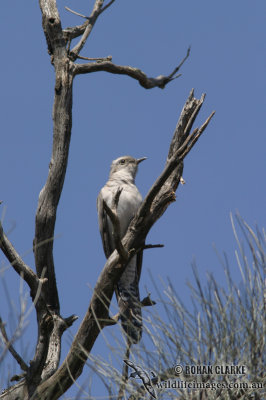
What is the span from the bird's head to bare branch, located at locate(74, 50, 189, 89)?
1939mm

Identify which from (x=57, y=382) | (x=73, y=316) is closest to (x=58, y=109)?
(x=73, y=316)

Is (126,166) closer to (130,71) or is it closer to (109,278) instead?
(130,71)

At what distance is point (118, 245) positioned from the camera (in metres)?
5.35

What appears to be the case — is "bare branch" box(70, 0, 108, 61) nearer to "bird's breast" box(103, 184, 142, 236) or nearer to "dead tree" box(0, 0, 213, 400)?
"dead tree" box(0, 0, 213, 400)

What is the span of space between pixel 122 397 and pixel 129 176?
5030 mm

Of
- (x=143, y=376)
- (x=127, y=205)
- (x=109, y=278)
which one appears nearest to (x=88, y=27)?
(x=127, y=205)

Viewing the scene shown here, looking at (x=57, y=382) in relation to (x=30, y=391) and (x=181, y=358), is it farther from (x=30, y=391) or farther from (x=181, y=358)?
(x=181, y=358)

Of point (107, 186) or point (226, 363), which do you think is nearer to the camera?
point (226, 363)

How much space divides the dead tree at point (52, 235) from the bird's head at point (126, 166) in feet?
7.32

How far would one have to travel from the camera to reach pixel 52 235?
5.93 m

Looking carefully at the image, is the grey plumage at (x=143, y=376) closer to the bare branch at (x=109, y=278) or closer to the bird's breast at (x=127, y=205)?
the bare branch at (x=109, y=278)

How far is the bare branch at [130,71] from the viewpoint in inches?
259

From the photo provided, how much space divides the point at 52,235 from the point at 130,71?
2.16m

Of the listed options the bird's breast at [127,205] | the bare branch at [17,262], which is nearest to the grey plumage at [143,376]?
the bare branch at [17,262]
